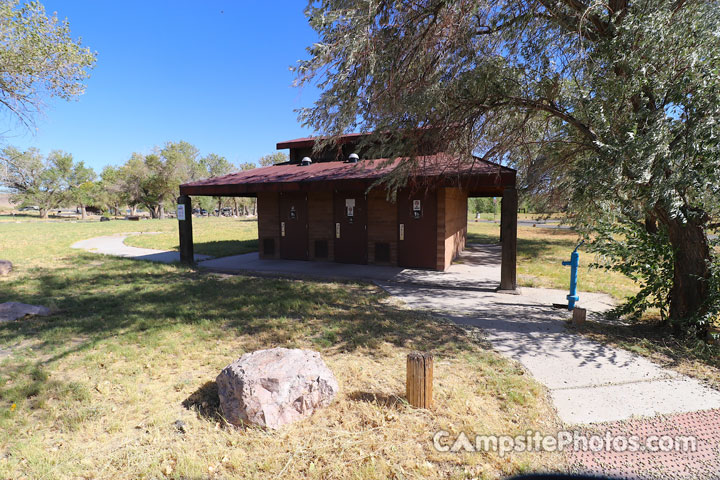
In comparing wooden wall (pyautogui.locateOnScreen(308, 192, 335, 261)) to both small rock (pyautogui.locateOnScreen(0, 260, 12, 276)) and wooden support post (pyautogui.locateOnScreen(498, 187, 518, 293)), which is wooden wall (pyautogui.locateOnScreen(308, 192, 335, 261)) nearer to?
wooden support post (pyautogui.locateOnScreen(498, 187, 518, 293))

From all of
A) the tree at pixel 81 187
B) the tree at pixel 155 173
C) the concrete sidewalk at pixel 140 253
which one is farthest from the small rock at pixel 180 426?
the tree at pixel 81 187

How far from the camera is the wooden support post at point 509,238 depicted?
7.01m

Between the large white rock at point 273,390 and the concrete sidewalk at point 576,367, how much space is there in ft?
6.88

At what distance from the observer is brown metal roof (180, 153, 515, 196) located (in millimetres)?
6918

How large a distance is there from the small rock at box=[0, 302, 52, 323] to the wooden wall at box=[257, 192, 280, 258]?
611cm

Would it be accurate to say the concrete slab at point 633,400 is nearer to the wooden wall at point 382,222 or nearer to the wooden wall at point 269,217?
the wooden wall at point 382,222

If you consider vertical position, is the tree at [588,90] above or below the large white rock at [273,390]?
above

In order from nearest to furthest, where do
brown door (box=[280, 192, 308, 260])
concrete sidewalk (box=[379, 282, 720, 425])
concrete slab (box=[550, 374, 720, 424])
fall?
concrete slab (box=[550, 374, 720, 424]) < concrete sidewalk (box=[379, 282, 720, 425]) < brown door (box=[280, 192, 308, 260])

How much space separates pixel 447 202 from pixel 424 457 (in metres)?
7.90

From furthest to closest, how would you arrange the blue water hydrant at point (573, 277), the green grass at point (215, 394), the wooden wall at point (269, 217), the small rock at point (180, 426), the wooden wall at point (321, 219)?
the wooden wall at point (269, 217), the wooden wall at point (321, 219), the blue water hydrant at point (573, 277), the small rock at point (180, 426), the green grass at point (215, 394)

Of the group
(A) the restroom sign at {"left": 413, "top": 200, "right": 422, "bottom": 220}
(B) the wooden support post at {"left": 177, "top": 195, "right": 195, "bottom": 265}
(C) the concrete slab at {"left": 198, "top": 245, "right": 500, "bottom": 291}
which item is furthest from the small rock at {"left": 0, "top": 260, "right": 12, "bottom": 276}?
(A) the restroom sign at {"left": 413, "top": 200, "right": 422, "bottom": 220}

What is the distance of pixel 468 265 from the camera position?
410 inches

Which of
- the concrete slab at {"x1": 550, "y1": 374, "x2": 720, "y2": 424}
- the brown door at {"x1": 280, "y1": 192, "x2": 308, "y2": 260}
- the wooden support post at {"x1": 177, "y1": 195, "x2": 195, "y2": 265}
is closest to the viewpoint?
the concrete slab at {"x1": 550, "y1": 374, "x2": 720, "y2": 424}

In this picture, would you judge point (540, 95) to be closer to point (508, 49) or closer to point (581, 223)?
point (508, 49)
